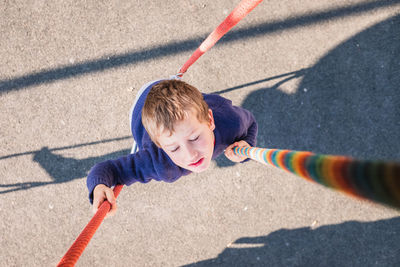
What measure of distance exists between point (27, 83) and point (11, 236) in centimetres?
93

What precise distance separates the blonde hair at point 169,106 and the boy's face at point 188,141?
0.02m

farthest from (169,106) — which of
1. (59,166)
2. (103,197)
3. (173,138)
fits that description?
(59,166)

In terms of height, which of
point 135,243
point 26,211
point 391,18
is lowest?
point 135,243

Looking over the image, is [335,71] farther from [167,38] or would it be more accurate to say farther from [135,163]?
[135,163]

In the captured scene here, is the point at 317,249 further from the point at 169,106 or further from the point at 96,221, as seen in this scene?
the point at 96,221

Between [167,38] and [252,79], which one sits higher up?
[167,38]

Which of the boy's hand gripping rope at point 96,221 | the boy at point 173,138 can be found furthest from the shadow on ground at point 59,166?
the boy's hand gripping rope at point 96,221

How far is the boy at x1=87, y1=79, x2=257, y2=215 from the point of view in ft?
3.07

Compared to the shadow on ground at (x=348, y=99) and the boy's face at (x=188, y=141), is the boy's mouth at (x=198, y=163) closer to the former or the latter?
the boy's face at (x=188, y=141)

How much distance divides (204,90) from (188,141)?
32.1 inches

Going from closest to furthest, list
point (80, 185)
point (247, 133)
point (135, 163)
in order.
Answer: point (135, 163)
point (247, 133)
point (80, 185)

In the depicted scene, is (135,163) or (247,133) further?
(247,133)

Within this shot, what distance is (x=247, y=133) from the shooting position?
50.2 inches

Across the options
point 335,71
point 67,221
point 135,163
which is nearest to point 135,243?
point 67,221
